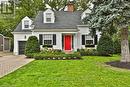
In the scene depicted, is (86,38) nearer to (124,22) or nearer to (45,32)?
(45,32)

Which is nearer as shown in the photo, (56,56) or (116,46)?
(56,56)

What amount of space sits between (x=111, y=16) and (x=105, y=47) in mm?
12520

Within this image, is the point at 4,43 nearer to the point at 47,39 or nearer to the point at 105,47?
the point at 47,39

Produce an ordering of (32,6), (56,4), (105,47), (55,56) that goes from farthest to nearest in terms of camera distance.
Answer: (56,4) → (32,6) → (105,47) → (55,56)

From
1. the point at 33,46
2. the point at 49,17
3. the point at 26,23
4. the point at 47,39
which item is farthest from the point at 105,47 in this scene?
the point at 26,23

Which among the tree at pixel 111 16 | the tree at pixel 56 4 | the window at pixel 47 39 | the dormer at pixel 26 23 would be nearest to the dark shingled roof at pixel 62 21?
the dormer at pixel 26 23

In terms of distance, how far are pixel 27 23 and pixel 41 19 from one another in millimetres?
3222

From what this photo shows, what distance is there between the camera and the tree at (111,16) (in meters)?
17.9

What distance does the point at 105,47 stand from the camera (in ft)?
98.8

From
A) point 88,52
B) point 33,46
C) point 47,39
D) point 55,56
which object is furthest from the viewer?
point 47,39

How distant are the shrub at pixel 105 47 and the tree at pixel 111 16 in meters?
9.68

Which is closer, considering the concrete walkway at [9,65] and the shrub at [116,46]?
the concrete walkway at [9,65]

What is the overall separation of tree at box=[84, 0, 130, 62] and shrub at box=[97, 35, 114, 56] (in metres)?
9.68

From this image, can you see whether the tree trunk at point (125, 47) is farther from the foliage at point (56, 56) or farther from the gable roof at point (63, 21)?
the gable roof at point (63, 21)
